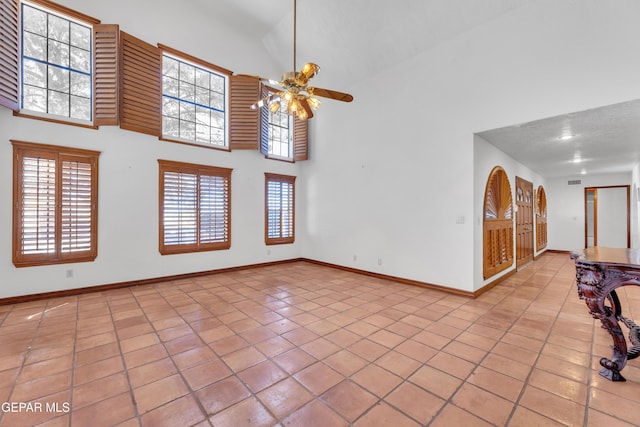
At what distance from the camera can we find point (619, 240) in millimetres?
7906

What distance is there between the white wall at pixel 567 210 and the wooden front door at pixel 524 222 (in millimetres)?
2755

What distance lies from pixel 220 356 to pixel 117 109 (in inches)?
166

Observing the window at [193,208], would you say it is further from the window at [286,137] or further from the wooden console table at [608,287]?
the wooden console table at [608,287]

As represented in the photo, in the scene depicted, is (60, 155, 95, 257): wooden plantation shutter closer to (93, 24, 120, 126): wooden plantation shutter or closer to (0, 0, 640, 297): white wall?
(0, 0, 640, 297): white wall

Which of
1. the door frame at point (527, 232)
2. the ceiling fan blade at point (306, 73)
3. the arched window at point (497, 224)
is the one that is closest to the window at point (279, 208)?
the ceiling fan blade at point (306, 73)

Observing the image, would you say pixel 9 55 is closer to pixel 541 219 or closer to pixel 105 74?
pixel 105 74

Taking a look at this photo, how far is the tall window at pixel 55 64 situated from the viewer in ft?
12.9

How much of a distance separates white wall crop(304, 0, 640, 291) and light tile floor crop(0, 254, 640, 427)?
120cm

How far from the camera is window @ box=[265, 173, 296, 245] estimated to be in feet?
21.4

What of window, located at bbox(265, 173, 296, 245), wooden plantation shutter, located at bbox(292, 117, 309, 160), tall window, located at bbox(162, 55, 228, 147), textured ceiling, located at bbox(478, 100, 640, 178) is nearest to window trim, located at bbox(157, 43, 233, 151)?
tall window, located at bbox(162, 55, 228, 147)

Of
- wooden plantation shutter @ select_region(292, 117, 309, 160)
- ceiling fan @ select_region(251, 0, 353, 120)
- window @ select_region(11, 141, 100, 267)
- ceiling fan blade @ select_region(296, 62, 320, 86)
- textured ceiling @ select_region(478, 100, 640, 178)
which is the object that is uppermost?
wooden plantation shutter @ select_region(292, 117, 309, 160)

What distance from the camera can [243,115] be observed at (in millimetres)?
5910

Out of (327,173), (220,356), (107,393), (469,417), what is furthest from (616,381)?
(327,173)

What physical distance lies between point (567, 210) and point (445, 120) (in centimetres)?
732
